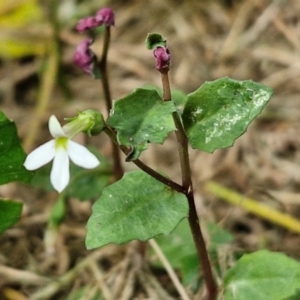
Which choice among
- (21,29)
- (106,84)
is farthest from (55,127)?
(21,29)

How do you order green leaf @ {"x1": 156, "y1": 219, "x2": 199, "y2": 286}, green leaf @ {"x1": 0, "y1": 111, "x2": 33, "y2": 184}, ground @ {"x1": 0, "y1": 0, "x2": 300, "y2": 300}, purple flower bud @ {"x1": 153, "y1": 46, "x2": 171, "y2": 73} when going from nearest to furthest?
1. purple flower bud @ {"x1": 153, "y1": 46, "x2": 171, "y2": 73}
2. green leaf @ {"x1": 0, "y1": 111, "x2": 33, "y2": 184}
3. green leaf @ {"x1": 156, "y1": 219, "x2": 199, "y2": 286}
4. ground @ {"x1": 0, "y1": 0, "x2": 300, "y2": 300}

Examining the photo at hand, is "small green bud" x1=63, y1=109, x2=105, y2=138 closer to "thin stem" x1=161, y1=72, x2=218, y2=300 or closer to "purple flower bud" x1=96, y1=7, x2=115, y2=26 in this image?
"thin stem" x1=161, y1=72, x2=218, y2=300

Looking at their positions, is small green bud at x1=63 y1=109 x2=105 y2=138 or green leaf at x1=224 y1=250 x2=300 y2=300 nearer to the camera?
small green bud at x1=63 y1=109 x2=105 y2=138

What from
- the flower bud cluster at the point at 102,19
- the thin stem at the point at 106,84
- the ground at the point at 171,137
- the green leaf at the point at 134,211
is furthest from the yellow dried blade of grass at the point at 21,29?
the green leaf at the point at 134,211

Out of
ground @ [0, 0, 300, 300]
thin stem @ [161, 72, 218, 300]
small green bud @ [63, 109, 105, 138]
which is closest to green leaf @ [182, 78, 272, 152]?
thin stem @ [161, 72, 218, 300]

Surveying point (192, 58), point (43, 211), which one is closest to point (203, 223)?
point (43, 211)

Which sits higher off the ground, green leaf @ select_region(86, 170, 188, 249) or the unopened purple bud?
the unopened purple bud
